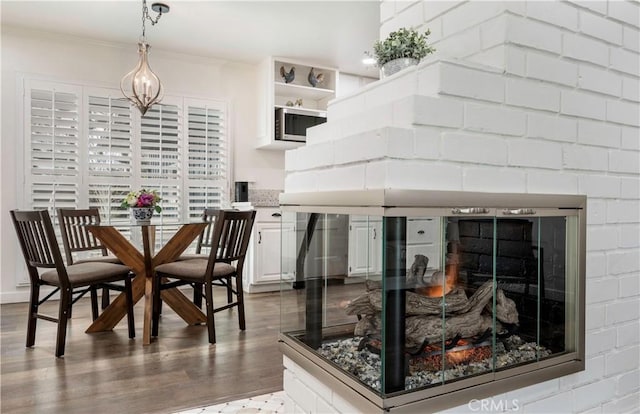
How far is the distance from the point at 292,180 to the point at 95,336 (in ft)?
7.76

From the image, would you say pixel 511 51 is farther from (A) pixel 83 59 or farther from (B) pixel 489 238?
(A) pixel 83 59

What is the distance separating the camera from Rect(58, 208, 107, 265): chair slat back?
367 centimetres

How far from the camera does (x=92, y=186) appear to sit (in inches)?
175

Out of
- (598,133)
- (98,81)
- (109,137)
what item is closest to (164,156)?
(109,137)

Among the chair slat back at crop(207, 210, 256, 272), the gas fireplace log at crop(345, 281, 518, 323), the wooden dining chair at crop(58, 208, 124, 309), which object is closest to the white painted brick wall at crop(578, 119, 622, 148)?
the gas fireplace log at crop(345, 281, 518, 323)

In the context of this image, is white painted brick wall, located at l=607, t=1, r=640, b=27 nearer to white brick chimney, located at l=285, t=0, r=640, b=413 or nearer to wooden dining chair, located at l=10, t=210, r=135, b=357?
white brick chimney, located at l=285, t=0, r=640, b=413

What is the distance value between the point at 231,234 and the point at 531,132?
2.34 metres

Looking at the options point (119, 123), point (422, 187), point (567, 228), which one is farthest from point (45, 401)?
point (119, 123)

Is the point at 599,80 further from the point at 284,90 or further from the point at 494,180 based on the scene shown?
the point at 284,90

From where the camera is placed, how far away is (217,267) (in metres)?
3.35

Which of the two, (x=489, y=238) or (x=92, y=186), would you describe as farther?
(x=92, y=186)

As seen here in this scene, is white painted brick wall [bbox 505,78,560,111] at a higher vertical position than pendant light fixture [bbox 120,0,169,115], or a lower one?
lower

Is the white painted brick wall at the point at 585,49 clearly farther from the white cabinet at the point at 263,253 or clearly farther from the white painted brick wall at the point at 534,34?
the white cabinet at the point at 263,253

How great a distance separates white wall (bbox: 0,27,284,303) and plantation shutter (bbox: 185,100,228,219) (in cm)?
12
